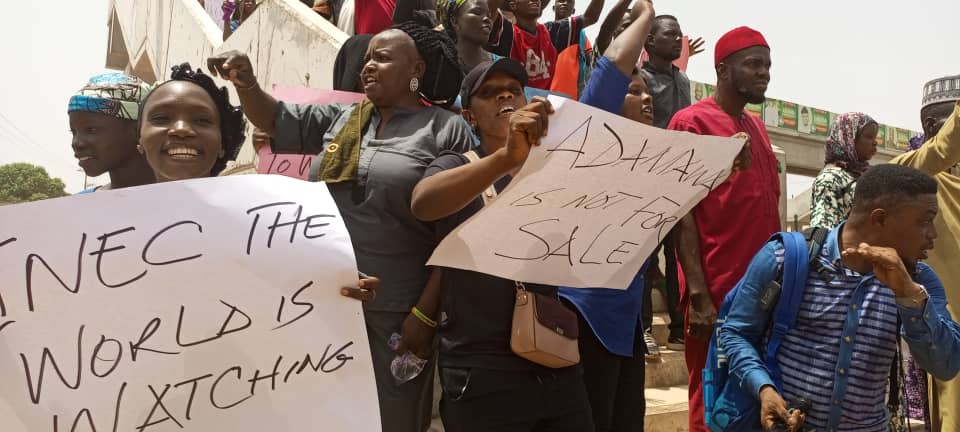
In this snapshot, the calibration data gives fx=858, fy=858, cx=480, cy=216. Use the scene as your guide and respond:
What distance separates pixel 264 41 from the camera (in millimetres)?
7164

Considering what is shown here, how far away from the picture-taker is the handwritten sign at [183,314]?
162cm

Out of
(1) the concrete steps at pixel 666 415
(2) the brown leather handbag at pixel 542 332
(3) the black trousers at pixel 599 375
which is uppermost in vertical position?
(2) the brown leather handbag at pixel 542 332

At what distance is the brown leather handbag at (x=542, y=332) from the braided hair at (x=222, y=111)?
95 centimetres

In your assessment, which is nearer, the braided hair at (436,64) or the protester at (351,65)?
the braided hair at (436,64)

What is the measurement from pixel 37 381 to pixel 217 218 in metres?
0.46

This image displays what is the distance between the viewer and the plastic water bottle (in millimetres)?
2689

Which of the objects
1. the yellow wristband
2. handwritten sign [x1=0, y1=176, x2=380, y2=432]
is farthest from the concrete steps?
handwritten sign [x1=0, y1=176, x2=380, y2=432]

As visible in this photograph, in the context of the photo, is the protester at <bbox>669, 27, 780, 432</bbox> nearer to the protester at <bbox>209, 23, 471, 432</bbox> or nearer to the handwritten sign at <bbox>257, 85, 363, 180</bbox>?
the protester at <bbox>209, 23, 471, 432</bbox>

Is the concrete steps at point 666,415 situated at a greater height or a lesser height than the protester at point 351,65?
lesser

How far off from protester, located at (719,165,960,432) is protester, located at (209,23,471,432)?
1.08m

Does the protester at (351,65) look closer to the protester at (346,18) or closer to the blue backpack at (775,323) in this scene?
the blue backpack at (775,323)

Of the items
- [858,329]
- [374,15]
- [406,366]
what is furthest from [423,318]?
[374,15]

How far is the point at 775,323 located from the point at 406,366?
1.22 m

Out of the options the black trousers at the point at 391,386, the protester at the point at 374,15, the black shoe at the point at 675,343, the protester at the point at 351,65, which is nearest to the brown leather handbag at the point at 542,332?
the black trousers at the point at 391,386
